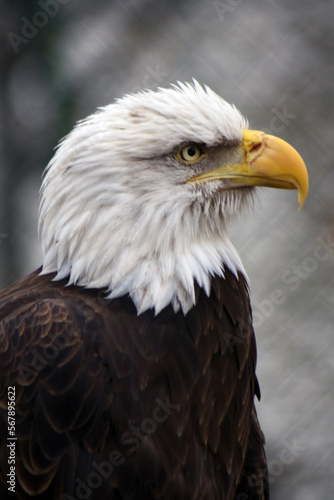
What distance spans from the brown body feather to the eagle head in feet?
0.28

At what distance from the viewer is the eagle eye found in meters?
1.99

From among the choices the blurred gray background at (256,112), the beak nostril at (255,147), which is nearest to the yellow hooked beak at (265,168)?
the beak nostril at (255,147)

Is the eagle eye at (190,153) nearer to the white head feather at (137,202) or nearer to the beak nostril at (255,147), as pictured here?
the white head feather at (137,202)

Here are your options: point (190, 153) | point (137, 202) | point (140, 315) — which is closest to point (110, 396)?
point (140, 315)

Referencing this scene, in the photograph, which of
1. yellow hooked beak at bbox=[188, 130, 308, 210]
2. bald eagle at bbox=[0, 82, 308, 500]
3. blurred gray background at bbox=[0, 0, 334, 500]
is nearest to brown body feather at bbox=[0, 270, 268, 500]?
bald eagle at bbox=[0, 82, 308, 500]

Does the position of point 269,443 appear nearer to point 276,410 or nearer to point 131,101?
point 276,410

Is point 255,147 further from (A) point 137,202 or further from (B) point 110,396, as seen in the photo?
(B) point 110,396

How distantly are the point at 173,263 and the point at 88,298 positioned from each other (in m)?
0.26

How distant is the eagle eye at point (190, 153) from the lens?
1.99m

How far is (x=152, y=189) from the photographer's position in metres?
1.93

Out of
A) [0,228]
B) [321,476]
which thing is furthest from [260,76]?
[321,476]

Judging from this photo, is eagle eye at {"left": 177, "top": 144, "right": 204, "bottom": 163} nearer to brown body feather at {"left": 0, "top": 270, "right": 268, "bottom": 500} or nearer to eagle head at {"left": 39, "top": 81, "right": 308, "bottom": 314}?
eagle head at {"left": 39, "top": 81, "right": 308, "bottom": 314}

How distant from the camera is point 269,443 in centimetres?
316

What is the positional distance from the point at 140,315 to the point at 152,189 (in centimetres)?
35
